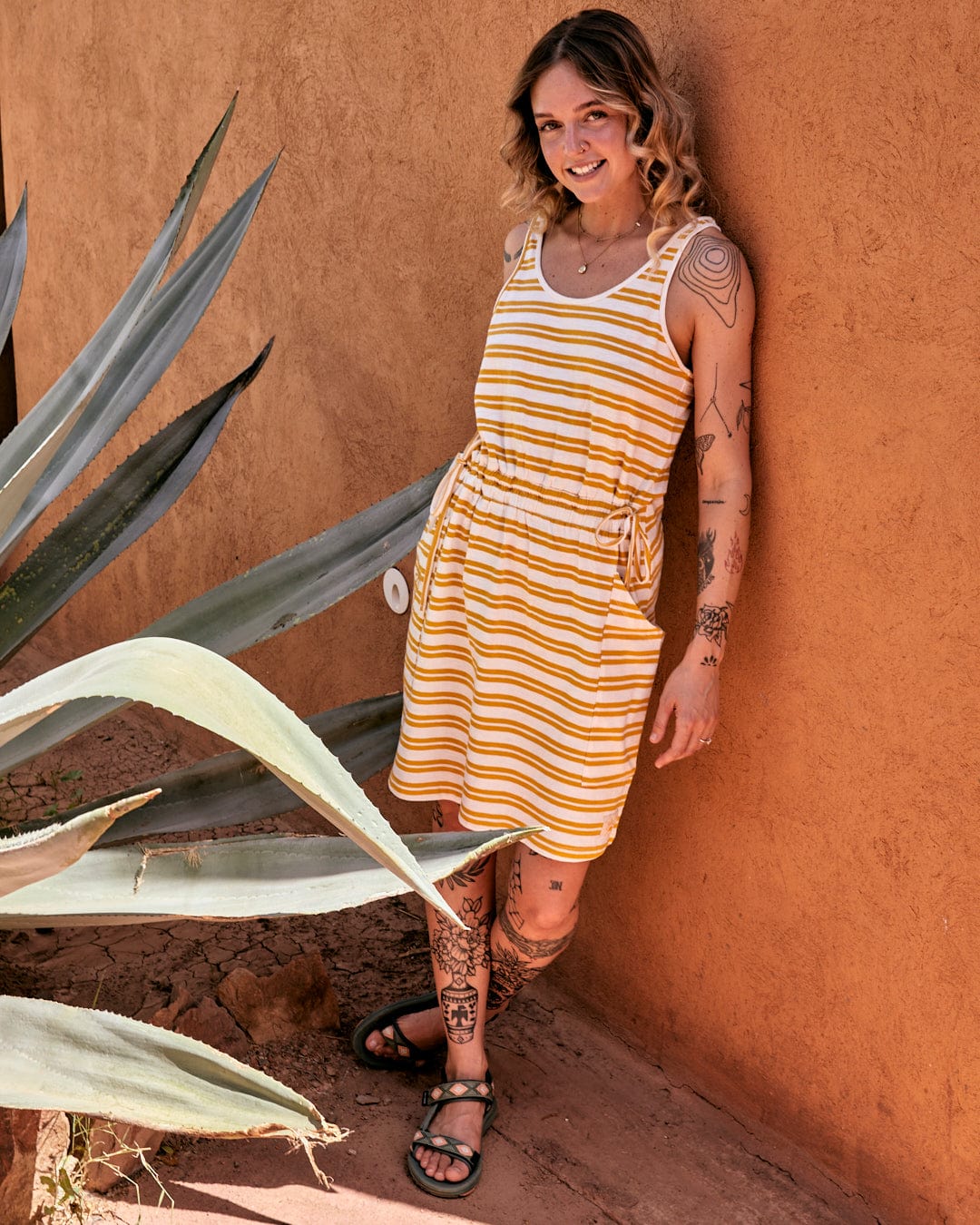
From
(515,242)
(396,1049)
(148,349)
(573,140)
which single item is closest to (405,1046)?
(396,1049)

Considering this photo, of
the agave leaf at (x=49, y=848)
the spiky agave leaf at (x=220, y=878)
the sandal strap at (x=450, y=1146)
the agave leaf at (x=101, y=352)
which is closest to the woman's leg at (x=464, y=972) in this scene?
the sandal strap at (x=450, y=1146)

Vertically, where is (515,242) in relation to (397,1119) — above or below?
above

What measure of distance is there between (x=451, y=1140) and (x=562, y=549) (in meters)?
1.04

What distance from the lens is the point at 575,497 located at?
205cm

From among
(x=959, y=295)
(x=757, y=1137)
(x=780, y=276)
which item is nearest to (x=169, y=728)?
(x=757, y=1137)

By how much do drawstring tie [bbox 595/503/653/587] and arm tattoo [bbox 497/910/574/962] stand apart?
66 centimetres

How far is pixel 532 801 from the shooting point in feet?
6.94

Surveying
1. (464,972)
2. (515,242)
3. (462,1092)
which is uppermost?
(515,242)

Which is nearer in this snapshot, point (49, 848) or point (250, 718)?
point (250, 718)

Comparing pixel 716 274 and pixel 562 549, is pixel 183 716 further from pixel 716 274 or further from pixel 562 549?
pixel 716 274

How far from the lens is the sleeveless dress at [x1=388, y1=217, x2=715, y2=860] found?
2.00 metres

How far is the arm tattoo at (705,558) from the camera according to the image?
201 centimetres

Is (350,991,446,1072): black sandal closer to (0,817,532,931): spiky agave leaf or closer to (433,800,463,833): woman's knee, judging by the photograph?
(433,800,463,833): woman's knee

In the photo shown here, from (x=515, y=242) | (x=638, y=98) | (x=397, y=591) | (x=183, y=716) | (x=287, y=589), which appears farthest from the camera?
(x=397, y=591)
